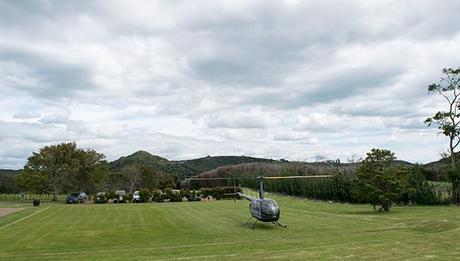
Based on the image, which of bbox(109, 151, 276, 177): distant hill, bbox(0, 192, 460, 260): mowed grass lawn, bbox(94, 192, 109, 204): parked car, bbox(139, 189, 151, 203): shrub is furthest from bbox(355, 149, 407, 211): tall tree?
bbox(109, 151, 276, 177): distant hill

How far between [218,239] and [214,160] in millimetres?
87075

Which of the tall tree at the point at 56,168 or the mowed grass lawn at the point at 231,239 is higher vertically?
the tall tree at the point at 56,168

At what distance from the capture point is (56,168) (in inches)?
2028

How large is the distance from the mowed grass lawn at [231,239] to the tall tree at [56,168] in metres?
24.8

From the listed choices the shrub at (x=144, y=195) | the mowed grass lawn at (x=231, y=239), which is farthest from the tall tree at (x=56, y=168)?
the mowed grass lawn at (x=231, y=239)

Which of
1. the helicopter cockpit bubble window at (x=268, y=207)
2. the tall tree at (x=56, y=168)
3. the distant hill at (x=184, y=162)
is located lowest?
the helicopter cockpit bubble window at (x=268, y=207)

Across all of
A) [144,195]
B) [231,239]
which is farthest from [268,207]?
[144,195]

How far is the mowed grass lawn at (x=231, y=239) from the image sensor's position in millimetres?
13234

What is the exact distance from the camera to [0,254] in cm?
1535

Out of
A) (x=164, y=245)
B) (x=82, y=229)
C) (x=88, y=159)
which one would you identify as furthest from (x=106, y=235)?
(x=88, y=159)

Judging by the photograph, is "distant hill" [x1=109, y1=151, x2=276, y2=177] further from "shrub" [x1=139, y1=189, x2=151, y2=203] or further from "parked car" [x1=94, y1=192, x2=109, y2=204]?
"shrub" [x1=139, y1=189, x2=151, y2=203]

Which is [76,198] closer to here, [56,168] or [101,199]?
[101,199]

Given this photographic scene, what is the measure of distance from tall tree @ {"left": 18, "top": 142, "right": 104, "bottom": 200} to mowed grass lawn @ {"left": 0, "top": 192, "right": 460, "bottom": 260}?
24.8m

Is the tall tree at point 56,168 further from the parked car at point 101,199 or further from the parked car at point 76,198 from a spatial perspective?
the parked car at point 101,199
